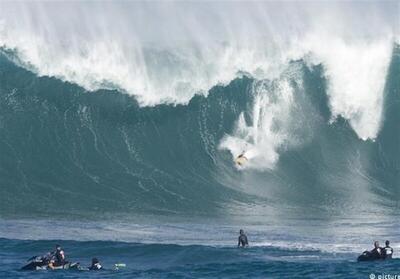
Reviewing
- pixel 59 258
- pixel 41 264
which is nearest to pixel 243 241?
pixel 59 258

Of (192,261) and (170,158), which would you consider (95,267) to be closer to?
(192,261)

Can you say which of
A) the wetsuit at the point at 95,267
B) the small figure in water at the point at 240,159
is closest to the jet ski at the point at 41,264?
the wetsuit at the point at 95,267

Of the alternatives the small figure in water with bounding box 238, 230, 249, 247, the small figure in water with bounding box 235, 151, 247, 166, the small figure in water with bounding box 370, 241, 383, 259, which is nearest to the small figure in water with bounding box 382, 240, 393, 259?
the small figure in water with bounding box 370, 241, 383, 259

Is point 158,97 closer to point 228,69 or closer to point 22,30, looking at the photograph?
point 228,69

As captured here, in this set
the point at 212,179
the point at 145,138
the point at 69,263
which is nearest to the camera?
the point at 69,263

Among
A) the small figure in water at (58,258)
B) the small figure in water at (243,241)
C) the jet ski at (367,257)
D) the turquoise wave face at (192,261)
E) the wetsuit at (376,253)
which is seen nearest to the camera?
the turquoise wave face at (192,261)

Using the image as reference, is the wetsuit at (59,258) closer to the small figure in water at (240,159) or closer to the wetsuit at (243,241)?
the wetsuit at (243,241)

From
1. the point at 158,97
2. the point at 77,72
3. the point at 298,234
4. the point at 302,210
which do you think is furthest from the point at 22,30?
the point at 298,234
